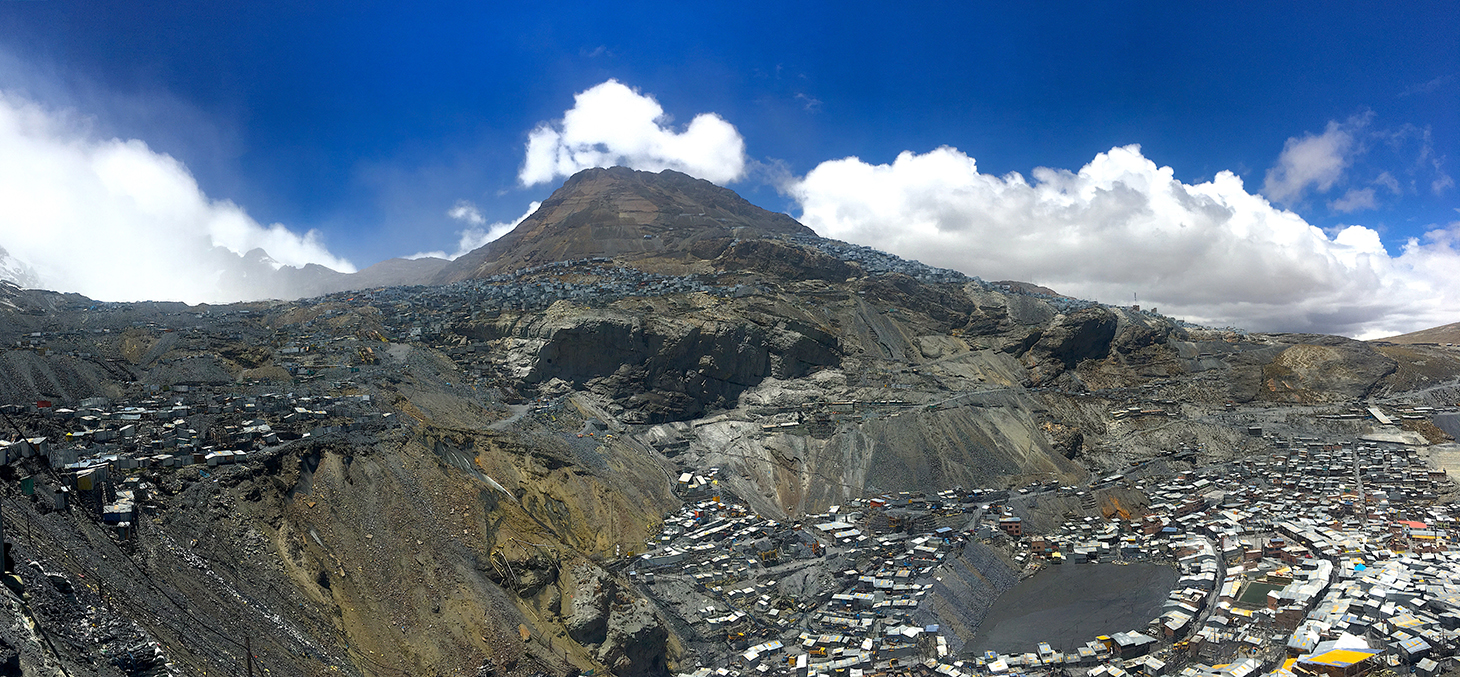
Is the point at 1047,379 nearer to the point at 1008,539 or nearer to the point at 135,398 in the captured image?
the point at 1008,539

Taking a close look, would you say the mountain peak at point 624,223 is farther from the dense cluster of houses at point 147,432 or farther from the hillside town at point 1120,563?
the dense cluster of houses at point 147,432

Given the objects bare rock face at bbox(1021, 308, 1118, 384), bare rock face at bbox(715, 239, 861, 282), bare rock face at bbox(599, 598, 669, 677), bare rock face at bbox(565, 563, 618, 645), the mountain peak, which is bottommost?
bare rock face at bbox(599, 598, 669, 677)

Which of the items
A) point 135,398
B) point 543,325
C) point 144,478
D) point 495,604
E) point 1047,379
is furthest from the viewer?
point 1047,379

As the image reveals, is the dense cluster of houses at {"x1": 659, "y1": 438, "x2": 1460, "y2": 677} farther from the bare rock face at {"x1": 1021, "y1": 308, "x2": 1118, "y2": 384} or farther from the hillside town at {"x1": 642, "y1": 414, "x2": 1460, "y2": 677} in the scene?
the bare rock face at {"x1": 1021, "y1": 308, "x2": 1118, "y2": 384}

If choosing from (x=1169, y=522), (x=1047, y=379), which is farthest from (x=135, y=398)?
(x=1047, y=379)

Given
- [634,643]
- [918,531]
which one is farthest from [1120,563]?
[634,643]

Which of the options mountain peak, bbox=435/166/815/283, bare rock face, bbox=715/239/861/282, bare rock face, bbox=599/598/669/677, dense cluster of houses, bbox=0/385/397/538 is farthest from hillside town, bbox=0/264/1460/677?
mountain peak, bbox=435/166/815/283
